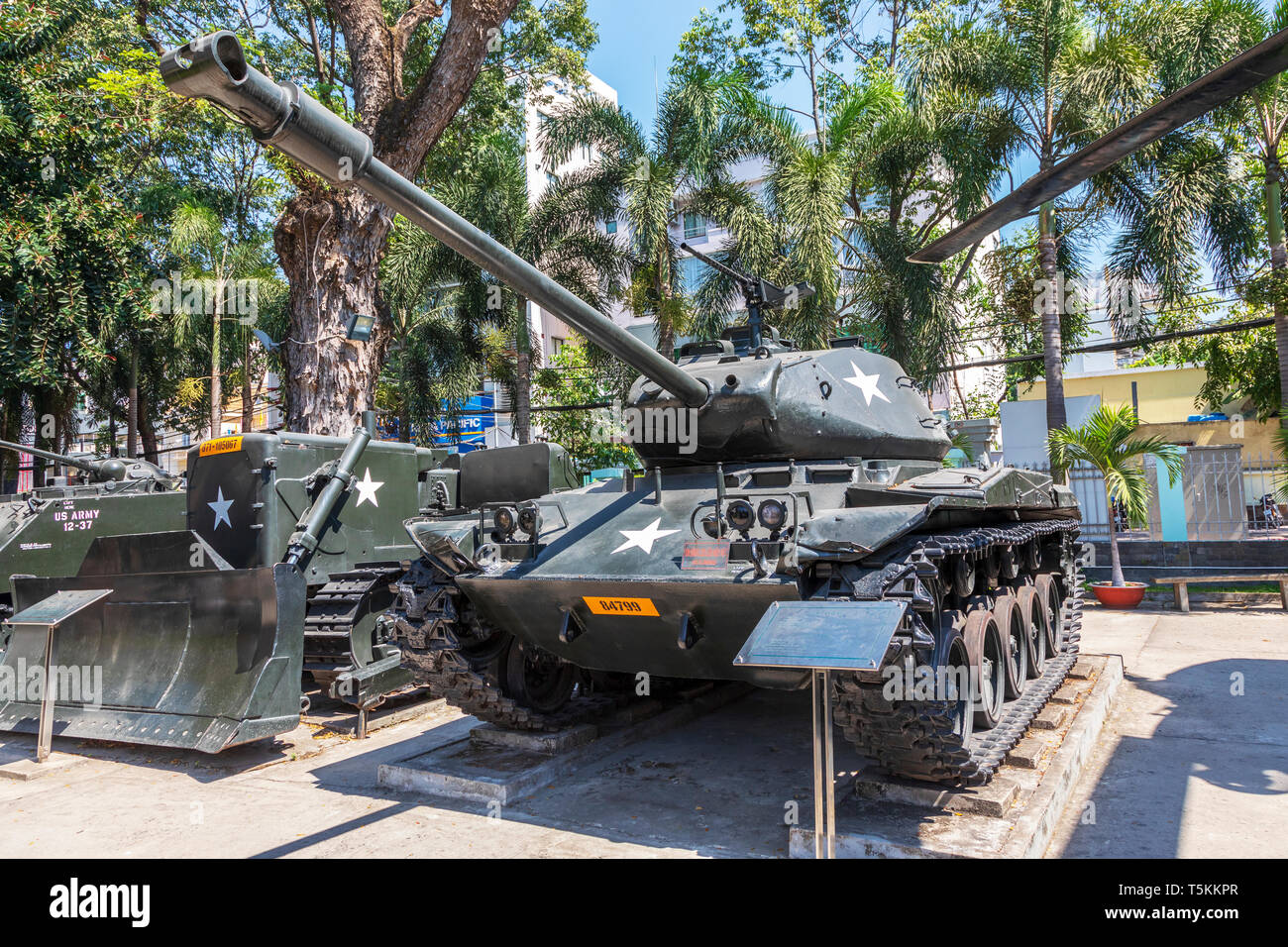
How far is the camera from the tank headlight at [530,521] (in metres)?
5.91

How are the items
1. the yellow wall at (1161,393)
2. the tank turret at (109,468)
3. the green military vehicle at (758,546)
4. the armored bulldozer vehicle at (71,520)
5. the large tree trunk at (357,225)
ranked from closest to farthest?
1. the green military vehicle at (758,546)
2. the armored bulldozer vehicle at (71,520)
3. the large tree trunk at (357,225)
4. the tank turret at (109,468)
5. the yellow wall at (1161,393)

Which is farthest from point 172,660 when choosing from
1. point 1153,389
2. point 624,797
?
point 1153,389

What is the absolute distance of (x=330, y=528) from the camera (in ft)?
29.4

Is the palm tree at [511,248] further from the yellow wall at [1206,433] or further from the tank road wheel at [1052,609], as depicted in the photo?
the yellow wall at [1206,433]

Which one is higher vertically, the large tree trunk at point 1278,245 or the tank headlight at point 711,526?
the large tree trunk at point 1278,245

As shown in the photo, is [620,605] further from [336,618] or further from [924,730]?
[336,618]

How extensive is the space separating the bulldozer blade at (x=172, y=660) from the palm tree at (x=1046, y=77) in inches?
476

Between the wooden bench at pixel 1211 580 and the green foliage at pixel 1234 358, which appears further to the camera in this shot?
the green foliage at pixel 1234 358

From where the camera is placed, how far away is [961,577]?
545 centimetres

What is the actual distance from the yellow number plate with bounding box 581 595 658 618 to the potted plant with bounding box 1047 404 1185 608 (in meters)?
10.1

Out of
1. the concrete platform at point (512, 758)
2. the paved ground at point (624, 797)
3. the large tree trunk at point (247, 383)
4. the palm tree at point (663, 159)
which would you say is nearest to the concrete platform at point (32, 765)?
the paved ground at point (624, 797)

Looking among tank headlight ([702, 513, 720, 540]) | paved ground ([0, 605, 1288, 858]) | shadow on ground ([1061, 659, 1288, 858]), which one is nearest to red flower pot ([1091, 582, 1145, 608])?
shadow on ground ([1061, 659, 1288, 858])

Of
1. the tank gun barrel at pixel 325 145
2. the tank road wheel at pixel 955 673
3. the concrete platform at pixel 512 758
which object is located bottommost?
the concrete platform at pixel 512 758

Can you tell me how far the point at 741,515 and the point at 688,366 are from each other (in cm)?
237
